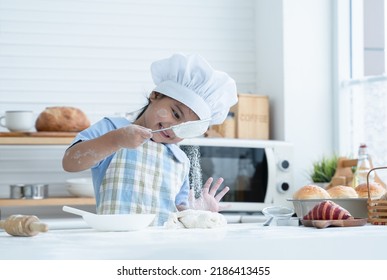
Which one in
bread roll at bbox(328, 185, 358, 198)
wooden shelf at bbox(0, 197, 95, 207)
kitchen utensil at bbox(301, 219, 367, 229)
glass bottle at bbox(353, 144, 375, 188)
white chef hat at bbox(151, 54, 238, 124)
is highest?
white chef hat at bbox(151, 54, 238, 124)

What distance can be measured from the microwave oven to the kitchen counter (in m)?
2.11

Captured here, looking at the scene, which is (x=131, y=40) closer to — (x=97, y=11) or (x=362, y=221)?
(x=97, y=11)

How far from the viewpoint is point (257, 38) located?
4.59 meters

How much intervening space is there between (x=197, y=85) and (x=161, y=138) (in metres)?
0.24

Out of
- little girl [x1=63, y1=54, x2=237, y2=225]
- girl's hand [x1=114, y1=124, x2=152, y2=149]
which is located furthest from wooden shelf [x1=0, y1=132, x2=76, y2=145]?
girl's hand [x1=114, y1=124, x2=152, y2=149]

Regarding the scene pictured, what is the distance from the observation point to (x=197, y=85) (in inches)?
101

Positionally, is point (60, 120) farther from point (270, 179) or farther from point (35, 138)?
point (270, 179)

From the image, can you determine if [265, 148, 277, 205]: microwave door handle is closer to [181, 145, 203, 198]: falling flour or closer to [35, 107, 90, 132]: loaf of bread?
[181, 145, 203, 198]: falling flour

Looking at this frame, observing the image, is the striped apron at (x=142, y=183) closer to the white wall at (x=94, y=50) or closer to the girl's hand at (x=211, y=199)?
the girl's hand at (x=211, y=199)

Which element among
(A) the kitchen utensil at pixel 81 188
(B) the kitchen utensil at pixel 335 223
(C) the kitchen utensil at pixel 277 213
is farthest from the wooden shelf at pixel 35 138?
(B) the kitchen utensil at pixel 335 223

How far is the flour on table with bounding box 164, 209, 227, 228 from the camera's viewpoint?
181 centimetres

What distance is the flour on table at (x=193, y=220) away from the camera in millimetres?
1808

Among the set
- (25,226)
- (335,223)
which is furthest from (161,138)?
(25,226)

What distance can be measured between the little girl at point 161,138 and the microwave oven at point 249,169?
1.13 meters
